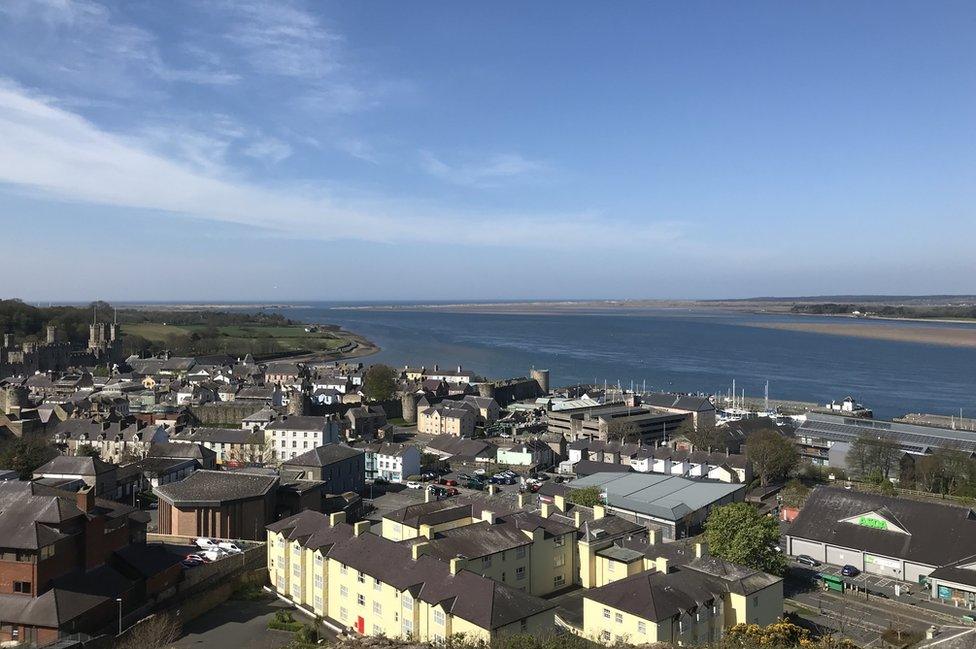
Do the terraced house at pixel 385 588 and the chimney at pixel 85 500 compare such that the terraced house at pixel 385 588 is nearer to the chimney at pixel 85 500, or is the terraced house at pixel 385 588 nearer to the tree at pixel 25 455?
the chimney at pixel 85 500

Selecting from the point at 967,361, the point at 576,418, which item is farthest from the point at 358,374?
the point at 967,361

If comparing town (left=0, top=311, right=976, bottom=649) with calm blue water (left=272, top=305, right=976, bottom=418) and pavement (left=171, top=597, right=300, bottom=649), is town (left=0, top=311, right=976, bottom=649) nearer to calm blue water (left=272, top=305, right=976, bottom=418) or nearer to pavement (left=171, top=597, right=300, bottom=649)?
pavement (left=171, top=597, right=300, bottom=649)

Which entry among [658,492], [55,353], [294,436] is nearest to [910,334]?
[658,492]

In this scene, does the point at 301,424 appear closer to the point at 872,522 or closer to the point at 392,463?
the point at 392,463

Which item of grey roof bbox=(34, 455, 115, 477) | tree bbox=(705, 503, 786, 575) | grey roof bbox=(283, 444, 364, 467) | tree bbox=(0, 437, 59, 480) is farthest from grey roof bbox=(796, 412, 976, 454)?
tree bbox=(0, 437, 59, 480)

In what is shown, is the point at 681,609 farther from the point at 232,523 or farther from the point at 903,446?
the point at 903,446

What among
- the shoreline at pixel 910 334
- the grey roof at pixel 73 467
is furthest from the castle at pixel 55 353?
the shoreline at pixel 910 334
